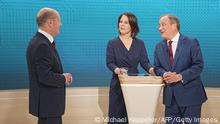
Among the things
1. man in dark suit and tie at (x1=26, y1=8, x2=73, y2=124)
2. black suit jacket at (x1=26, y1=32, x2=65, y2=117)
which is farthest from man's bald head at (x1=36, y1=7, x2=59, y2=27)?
black suit jacket at (x1=26, y1=32, x2=65, y2=117)

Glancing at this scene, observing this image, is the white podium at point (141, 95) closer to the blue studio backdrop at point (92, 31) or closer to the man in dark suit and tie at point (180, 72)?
the man in dark suit and tie at point (180, 72)

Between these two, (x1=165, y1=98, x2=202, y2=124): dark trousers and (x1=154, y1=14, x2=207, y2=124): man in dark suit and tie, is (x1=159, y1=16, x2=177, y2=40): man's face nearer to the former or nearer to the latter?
(x1=154, y1=14, x2=207, y2=124): man in dark suit and tie

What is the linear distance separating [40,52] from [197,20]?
2397 mm

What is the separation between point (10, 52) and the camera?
4.15 metres

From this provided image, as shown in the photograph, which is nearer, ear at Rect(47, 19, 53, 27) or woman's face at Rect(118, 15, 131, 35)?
ear at Rect(47, 19, 53, 27)

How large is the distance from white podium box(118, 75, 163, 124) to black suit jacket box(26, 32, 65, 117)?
679mm

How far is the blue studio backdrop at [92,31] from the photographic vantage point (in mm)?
4141

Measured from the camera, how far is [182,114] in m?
3.16

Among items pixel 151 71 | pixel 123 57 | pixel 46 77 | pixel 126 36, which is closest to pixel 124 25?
pixel 126 36

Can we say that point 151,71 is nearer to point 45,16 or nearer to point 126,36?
point 126,36

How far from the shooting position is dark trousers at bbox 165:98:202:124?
312 cm

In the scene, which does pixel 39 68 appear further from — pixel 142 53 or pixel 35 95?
pixel 142 53

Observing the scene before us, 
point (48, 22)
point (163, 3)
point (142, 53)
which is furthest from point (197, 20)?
point (48, 22)

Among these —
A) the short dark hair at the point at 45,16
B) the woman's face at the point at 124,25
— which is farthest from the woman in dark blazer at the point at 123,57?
the short dark hair at the point at 45,16
